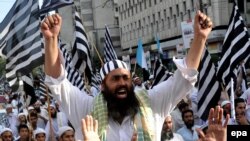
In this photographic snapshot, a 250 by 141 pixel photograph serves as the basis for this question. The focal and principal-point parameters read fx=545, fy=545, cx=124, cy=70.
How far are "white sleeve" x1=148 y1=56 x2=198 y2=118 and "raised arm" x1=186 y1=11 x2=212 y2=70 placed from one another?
5 centimetres

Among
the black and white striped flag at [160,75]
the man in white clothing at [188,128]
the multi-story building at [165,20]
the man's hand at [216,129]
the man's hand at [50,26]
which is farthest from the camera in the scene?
the multi-story building at [165,20]

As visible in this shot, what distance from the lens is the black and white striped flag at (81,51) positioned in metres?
10.1

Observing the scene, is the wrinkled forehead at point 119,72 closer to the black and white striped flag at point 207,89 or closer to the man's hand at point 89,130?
the man's hand at point 89,130

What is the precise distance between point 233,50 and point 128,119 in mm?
5338

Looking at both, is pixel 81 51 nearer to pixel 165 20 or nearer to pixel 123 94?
pixel 123 94

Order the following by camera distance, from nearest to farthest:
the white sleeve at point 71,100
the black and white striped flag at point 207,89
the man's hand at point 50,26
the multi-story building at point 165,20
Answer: the man's hand at point 50,26 → the white sleeve at point 71,100 → the black and white striped flag at point 207,89 → the multi-story building at point 165,20

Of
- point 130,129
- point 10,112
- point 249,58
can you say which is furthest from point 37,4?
point 130,129

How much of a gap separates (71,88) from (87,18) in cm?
7407

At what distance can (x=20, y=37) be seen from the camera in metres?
8.36

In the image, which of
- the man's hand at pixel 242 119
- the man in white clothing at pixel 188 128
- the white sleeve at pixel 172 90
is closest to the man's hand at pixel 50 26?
the white sleeve at pixel 172 90

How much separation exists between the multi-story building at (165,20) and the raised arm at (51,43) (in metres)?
32.6

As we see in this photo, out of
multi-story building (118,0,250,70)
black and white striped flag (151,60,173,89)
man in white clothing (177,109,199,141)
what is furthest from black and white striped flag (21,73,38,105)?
multi-story building (118,0,250,70)

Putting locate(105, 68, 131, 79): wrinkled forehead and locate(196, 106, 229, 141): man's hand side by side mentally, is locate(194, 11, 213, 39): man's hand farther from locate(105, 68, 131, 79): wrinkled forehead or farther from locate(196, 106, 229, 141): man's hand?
locate(196, 106, 229, 141): man's hand

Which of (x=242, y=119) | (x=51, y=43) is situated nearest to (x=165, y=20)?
(x=242, y=119)
